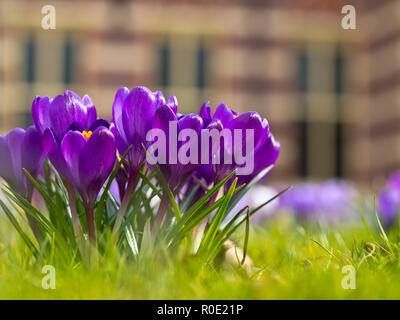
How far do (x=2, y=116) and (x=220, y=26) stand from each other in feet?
9.81

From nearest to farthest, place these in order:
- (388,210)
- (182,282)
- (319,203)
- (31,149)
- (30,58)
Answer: (182,282), (31,149), (388,210), (319,203), (30,58)

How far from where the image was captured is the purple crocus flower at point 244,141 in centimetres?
56

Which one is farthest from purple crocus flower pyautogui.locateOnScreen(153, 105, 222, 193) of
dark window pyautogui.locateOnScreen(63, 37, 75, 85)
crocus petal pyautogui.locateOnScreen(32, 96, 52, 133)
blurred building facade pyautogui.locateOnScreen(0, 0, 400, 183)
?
dark window pyautogui.locateOnScreen(63, 37, 75, 85)

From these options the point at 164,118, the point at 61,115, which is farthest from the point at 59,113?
the point at 164,118

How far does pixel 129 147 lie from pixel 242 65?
23.3ft

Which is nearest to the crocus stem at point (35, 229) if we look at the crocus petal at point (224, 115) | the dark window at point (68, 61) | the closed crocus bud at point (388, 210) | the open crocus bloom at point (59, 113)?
the open crocus bloom at point (59, 113)

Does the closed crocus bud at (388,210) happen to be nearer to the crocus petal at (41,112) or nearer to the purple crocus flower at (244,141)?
the purple crocus flower at (244,141)

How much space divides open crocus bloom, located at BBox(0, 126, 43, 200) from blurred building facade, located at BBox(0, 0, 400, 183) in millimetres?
6618

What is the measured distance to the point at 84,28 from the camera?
286 inches

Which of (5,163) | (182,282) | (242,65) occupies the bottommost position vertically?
(182,282)

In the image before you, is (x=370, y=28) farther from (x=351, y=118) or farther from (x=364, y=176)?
(x=364, y=176)

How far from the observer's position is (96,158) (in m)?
0.52

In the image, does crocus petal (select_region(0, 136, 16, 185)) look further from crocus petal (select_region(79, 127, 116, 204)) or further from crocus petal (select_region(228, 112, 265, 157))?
crocus petal (select_region(228, 112, 265, 157))

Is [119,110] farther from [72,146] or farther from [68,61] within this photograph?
[68,61]
